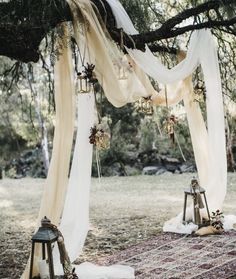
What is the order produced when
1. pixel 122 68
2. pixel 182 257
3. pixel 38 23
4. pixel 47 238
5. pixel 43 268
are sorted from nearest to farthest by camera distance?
pixel 47 238
pixel 38 23
pixel 43 268
pixel 122 68
pixel 182 257

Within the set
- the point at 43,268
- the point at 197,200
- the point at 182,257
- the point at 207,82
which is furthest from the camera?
the point at 197,200

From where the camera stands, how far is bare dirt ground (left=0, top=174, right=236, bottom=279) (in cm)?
466

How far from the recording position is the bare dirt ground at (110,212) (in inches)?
183

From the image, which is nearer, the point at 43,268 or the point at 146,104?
the point at 43,268

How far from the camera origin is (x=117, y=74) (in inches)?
149

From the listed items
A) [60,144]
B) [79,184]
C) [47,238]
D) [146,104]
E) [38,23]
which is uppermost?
[38,23]

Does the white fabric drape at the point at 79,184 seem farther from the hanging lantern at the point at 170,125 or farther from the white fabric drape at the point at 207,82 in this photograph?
the hanging lantern at the point at 170,125

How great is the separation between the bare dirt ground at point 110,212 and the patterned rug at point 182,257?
244 millimetres

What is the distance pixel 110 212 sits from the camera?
A: 681 cm

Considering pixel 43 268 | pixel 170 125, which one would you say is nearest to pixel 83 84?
pixel 43 268

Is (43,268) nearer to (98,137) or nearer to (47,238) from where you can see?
(47,238)

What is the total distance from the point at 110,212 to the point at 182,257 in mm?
2717

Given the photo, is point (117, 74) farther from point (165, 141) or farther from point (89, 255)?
point (165, 141)

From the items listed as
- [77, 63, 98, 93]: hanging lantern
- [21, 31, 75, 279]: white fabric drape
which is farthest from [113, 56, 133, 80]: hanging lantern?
[21, 31, 75, 279]: white fabric drape
